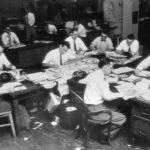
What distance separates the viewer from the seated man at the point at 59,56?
5754 millimetres

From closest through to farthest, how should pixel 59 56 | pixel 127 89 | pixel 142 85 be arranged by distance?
pixel 127 89
pixel 142 85
pixel 59 56

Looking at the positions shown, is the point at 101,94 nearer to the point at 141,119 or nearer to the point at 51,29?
the point at 141,119

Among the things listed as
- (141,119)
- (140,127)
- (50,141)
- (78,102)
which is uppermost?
(78,102)

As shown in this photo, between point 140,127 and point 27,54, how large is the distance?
5.42 meters

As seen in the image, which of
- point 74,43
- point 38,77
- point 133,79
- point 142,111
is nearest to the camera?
point 142,111

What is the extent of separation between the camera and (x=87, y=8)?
524 inches

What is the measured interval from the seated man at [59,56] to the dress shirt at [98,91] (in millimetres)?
1894

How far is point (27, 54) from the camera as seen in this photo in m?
8.45

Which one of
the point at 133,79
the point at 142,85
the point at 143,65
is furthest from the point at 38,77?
the point at 143,65

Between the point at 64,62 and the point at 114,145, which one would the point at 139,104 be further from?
the point at 64,62

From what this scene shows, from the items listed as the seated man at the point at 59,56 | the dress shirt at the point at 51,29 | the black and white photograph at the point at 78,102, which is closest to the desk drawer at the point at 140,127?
the black and white photograph at the point at 78,102

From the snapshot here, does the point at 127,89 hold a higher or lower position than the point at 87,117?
higher

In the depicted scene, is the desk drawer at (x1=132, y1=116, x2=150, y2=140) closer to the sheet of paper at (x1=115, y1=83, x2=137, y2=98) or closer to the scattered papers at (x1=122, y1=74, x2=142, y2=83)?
the sheet of paper at (x1=115, y1=83, x2=137, y2=98)

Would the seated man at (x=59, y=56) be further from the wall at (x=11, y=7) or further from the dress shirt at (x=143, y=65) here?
the wall at (x=11, y=7)
